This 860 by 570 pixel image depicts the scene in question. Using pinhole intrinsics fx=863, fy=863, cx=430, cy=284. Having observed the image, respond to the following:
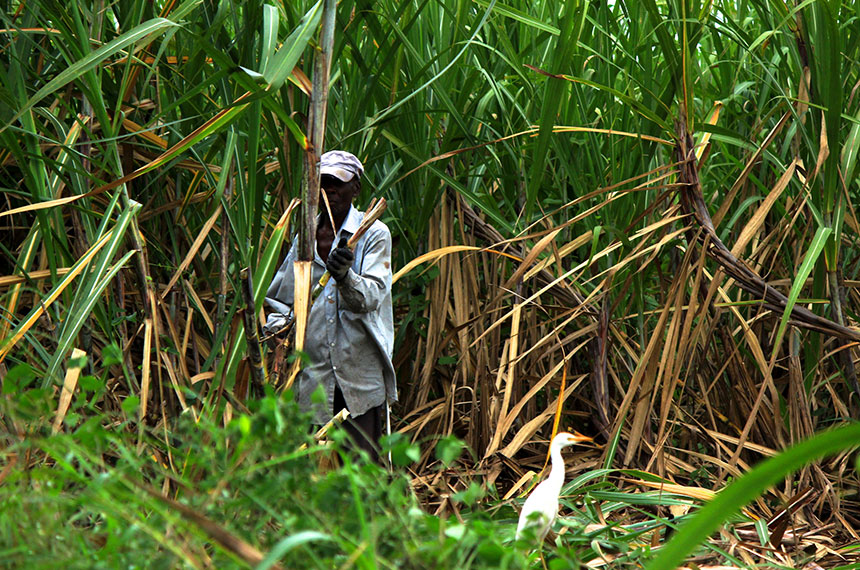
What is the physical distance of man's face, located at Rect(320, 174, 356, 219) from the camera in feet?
7.06

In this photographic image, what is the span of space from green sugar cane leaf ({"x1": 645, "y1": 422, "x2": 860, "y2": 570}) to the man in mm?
1560

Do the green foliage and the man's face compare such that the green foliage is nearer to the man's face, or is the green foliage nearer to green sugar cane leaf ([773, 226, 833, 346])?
green sugar cane leaf ([773, 226, 833, 346])

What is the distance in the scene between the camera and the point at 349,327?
2.32m

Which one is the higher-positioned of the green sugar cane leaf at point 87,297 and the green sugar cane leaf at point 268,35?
the green sugar cane leaf at point 268,35

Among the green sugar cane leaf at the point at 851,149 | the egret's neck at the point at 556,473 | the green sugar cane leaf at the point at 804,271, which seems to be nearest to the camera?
the egret's neck at the point at 556,473

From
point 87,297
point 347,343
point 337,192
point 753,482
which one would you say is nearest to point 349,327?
point 347,343

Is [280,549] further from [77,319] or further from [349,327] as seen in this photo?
[349,327]

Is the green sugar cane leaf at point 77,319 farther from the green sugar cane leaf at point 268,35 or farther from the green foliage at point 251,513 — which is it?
the green foliage at point 251,513

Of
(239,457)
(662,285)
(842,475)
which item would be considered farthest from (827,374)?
(239,457)

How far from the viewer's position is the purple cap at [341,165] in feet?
6.87

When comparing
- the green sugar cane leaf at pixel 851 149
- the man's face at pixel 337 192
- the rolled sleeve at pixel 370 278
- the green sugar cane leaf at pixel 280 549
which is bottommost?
the rolled sleeve at pixel 370 278

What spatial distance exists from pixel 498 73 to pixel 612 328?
31.7 inches

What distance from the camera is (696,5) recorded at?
1790mm

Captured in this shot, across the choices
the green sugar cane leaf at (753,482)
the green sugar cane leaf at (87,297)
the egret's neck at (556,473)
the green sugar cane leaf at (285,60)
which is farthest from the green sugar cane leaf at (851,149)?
the green sugar cane leaf at (87,297)
